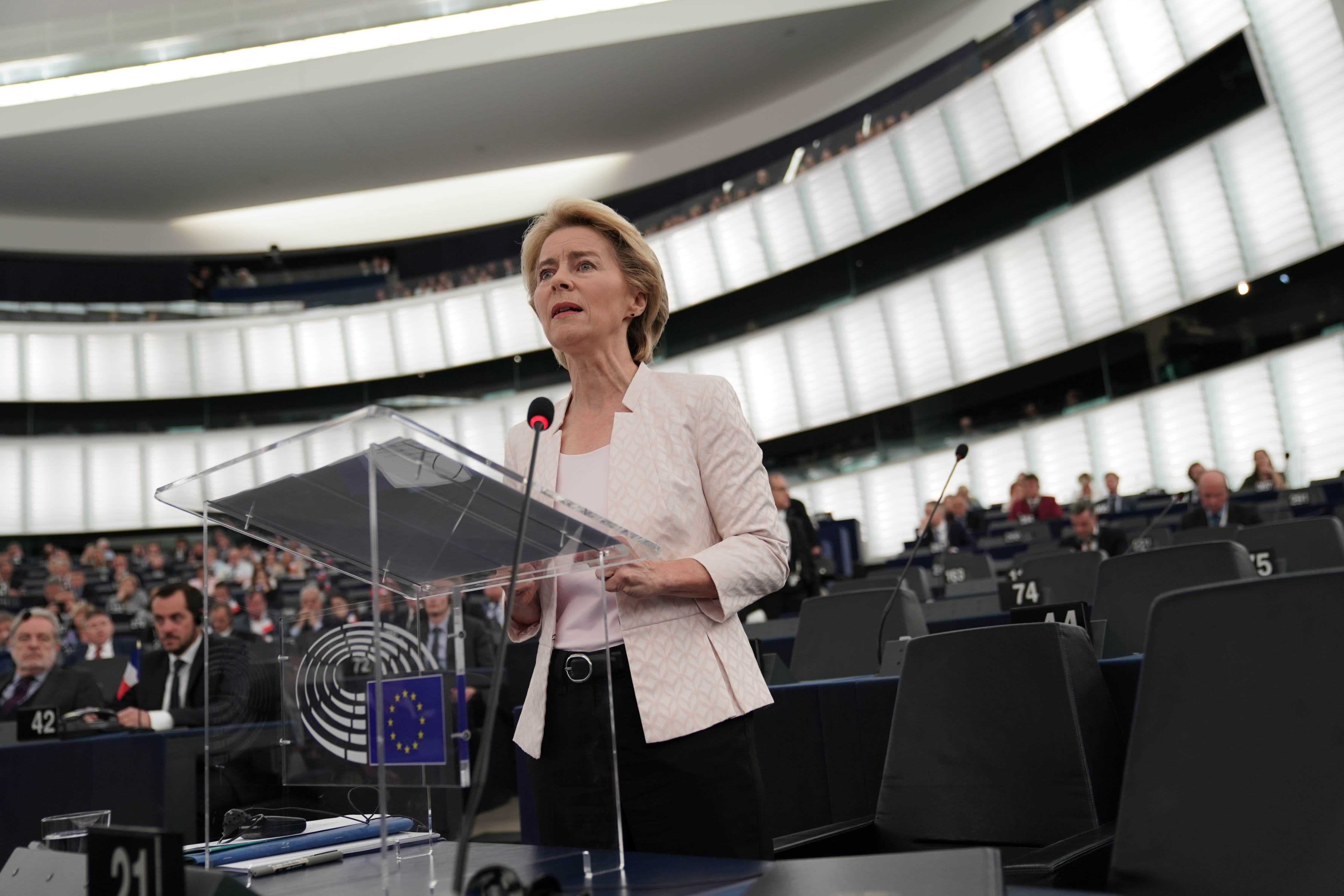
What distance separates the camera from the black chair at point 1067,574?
14.9ft

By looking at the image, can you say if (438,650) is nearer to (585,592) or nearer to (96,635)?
(585,592)

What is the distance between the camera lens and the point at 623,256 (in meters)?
1.56

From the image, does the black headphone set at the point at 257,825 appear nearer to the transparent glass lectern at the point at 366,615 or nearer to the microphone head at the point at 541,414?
the transparent glass lectern at the point at 366,615

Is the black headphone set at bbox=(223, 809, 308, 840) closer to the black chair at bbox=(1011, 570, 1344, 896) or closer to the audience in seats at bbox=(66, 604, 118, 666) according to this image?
the black chair at bbox=(1011, 570, 1344, 896)

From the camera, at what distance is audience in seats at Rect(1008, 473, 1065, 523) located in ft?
31.4

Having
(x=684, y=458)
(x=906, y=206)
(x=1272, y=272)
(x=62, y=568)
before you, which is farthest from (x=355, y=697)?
(x=62, y=568)

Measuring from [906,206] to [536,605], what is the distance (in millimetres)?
12558

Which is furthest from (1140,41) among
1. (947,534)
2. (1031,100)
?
(947,534)

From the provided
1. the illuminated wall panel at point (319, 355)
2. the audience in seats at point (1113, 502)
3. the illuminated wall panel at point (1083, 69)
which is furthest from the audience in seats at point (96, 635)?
the illuminated wall panel at point (319, 355)

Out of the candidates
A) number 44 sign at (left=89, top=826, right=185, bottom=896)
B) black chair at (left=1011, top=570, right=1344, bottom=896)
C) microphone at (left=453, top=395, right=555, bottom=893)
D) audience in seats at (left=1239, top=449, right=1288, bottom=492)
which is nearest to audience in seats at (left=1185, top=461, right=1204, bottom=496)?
audience in seats at (left=1239, top=449, right=1288, bottom=492)

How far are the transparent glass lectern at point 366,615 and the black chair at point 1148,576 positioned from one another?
2386 millimetres

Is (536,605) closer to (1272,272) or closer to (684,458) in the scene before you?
(684,458)

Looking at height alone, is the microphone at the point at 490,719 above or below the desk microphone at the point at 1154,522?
below

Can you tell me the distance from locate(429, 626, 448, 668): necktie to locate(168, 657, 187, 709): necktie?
3937 mm
